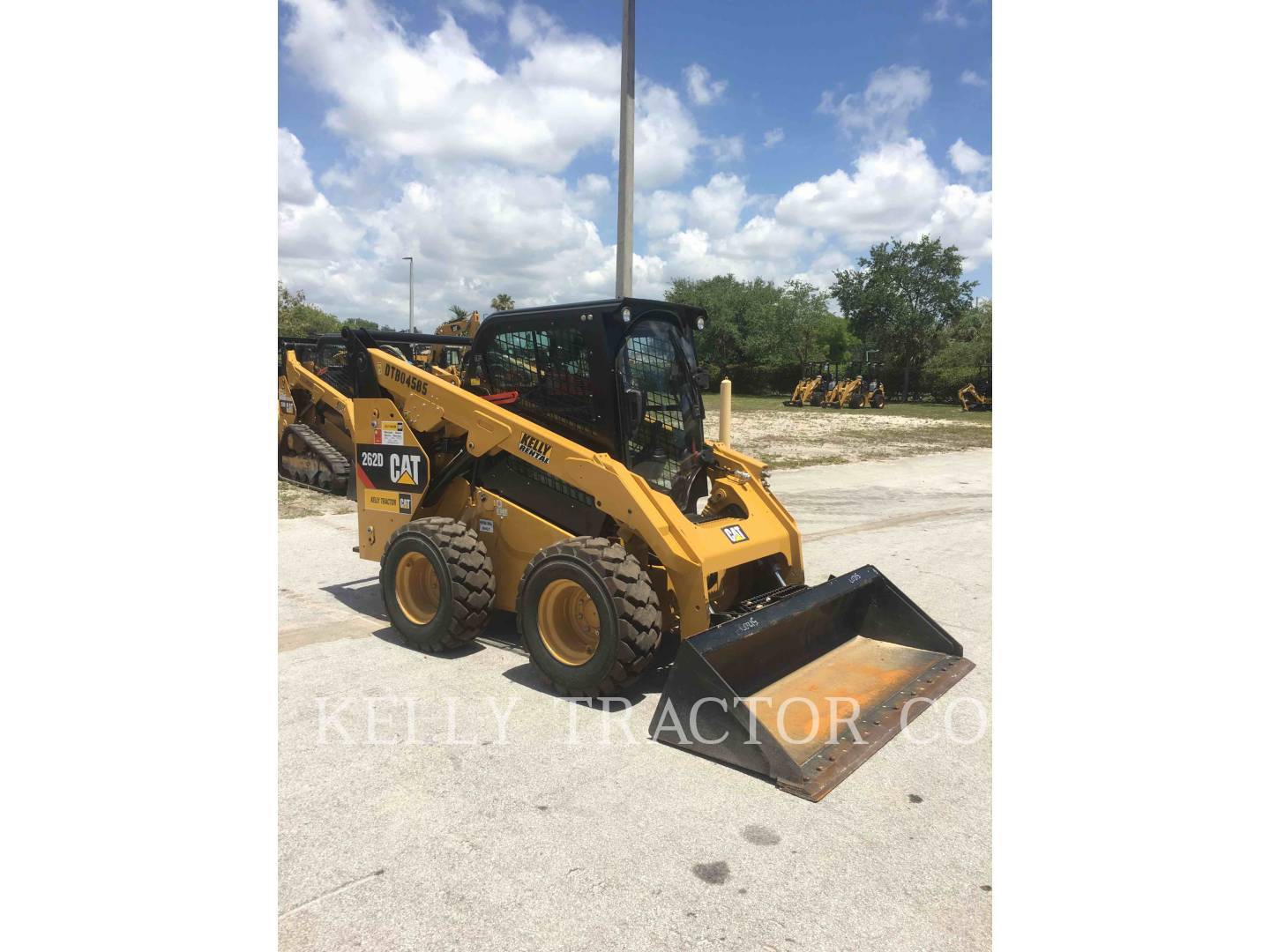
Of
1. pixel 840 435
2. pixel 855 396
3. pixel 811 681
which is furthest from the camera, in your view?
pixel 855 396

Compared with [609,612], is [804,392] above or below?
above

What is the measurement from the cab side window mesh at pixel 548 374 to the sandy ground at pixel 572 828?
156 cm

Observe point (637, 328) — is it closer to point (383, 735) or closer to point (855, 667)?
point (855, 667)

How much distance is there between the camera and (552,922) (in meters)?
2.59

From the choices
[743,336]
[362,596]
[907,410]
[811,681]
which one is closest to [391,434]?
[362,596]

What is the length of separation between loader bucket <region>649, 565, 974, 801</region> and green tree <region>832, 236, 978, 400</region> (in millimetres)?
46172

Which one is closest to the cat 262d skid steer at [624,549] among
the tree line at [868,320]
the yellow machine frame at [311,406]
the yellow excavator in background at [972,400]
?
the yellow machine frame at [311,406]

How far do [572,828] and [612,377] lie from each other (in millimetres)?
2540

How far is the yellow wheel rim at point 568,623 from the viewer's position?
4.38 metres

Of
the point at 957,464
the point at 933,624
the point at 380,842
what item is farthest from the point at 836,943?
the point at 957,464

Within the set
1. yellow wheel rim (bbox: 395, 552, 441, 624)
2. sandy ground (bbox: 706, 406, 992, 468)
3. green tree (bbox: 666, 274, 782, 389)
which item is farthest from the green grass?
yellow wheel rim (bbox: 395, 552, 441, 624)

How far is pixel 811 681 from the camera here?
4.36 meters

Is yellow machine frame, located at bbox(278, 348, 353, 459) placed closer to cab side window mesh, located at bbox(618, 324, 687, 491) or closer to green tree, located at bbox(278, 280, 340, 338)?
cab side window mesh, located at bbox(618, 324, 687, 491)

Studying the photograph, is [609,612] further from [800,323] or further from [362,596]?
[800,323]
